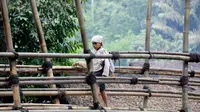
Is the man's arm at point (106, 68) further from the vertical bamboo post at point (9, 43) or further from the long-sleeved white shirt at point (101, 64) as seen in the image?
the vertical bamboo post at point (9, 43)

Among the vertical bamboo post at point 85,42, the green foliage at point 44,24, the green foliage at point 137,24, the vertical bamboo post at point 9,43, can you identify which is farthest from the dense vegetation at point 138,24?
the vertical bamboo post at point 9,43

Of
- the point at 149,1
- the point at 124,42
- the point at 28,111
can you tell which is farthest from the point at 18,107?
the point at 124,42

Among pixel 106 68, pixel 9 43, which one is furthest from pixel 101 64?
pixel 9 43

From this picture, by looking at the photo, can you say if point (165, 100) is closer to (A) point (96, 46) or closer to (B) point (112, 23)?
(A) point (96, 46)

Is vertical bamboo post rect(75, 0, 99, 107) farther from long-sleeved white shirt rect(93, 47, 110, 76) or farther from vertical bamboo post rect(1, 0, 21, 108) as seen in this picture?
long-sleeved white shirt rect(93, 47, 110, 76)

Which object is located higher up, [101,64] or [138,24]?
[138,24]

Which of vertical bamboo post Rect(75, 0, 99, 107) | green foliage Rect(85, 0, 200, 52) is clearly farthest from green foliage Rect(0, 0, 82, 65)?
green foliage Rect(85, 0, 200, 52)

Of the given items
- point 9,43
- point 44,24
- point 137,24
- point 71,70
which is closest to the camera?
point 9,43

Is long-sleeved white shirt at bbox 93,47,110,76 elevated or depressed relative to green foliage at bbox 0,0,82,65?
depressed

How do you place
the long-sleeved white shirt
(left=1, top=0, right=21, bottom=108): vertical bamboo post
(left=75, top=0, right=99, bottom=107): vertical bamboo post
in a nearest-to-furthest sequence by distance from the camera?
(left=1, top=0, right=21, bottom=108): vertical bamboo post → (left=75, top=0, right=99, bottom=107): vertical bamboo post → the long-sleeved white shirt

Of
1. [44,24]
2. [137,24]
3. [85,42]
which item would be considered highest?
[137,24]

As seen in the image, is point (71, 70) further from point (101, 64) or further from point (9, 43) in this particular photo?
point (9, 43)

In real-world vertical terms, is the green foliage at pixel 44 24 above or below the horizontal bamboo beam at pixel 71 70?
above

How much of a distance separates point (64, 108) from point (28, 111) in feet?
0.94
